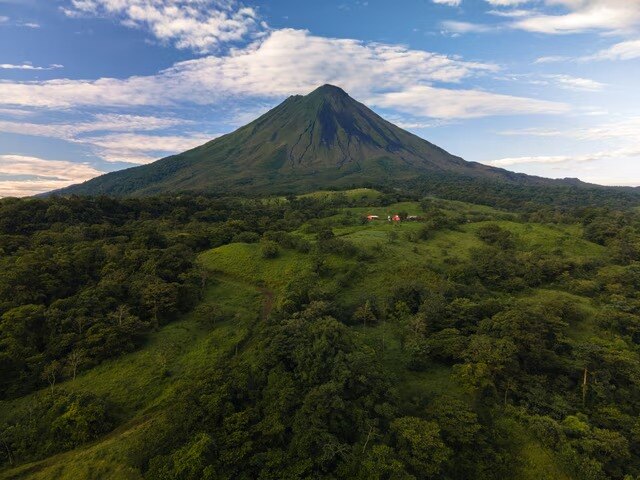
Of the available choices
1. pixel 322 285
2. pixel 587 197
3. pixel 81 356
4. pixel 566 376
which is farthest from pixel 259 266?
pixel 587 197

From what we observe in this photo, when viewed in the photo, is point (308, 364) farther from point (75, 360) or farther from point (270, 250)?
point (270, 250)

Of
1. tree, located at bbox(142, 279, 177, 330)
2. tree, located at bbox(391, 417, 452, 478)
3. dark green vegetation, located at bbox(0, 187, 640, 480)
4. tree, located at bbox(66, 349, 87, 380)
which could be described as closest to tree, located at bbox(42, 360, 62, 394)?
dark green vegetation, located at bbox(0, 187, 640, 480)

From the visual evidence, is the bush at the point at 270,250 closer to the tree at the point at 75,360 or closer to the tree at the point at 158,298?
the tree at the point at 158,298

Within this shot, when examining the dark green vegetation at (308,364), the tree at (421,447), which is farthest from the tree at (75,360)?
the tree at (421,447)

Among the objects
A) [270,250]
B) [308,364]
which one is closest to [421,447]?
[308,364]

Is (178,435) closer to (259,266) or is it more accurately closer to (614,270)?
(259,266)

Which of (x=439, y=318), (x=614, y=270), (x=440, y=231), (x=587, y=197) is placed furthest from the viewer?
(x=587, y=197)

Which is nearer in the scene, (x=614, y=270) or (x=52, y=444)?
(x=52, y=444)

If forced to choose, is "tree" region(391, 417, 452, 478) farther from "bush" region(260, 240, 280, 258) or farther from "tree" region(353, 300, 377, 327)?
"bush" region(260, 240, 280, 258)
